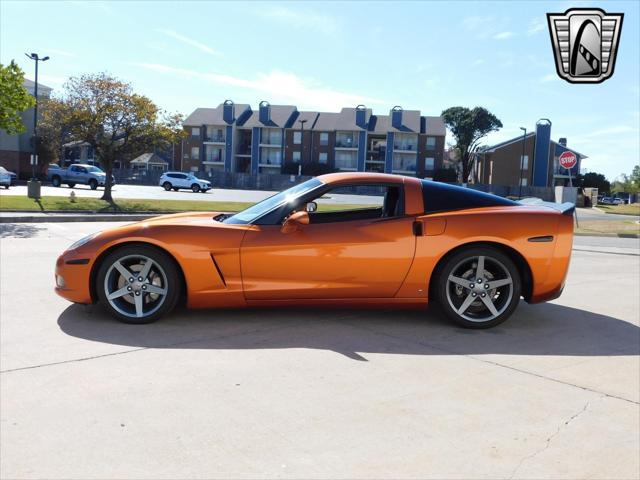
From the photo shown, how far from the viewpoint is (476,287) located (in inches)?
194

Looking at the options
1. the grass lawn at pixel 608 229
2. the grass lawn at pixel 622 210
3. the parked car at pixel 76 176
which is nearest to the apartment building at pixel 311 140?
the grass lawn at pixel 622 210

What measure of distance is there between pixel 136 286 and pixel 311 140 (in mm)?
75081

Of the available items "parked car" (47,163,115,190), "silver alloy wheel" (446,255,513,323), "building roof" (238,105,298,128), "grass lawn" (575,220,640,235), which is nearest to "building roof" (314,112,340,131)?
"building roof" (238,105,298,128)

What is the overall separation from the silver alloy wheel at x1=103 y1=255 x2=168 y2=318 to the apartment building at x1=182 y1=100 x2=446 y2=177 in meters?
70.7

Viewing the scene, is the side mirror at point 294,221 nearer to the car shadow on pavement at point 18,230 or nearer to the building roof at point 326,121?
the car shadow on pavement at point 18,230

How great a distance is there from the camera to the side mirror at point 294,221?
4.67 meters

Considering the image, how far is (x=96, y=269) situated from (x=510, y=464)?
3588 mm

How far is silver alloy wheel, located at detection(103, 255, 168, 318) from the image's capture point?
15.4 feet

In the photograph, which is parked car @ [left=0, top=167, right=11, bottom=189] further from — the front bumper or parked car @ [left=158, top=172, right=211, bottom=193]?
the front bumper

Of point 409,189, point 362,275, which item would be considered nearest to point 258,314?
point 362,275

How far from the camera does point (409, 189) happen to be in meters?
5.04

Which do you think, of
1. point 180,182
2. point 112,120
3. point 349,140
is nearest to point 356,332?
point 112,120

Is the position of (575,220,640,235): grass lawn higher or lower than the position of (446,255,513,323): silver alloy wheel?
higher

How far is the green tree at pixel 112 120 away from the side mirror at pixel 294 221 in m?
21.1
